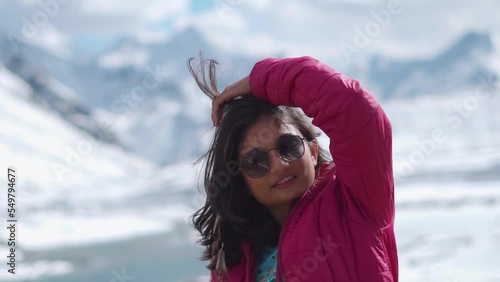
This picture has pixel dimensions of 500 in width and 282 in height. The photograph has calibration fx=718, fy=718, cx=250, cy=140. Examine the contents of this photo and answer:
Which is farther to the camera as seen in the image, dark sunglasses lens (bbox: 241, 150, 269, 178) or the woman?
dark sunglasses lens (bbox: 241, 150, 269, 178)

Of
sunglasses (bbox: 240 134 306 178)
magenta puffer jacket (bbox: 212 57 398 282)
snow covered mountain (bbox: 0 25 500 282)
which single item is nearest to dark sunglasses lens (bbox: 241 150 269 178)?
sunglasses (bbox: 240 134 306 178)

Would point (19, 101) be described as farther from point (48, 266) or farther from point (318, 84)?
point (318, 84)

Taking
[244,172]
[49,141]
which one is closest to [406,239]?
[244,172]

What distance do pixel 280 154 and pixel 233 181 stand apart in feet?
0.69

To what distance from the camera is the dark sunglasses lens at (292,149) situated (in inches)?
80.6

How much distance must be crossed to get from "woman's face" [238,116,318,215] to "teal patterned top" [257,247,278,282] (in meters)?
0.13

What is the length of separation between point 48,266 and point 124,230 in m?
20.6

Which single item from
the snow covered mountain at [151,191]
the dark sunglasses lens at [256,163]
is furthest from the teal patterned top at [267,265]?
the snow covered mountain at [151,191]

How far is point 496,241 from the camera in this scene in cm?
1869

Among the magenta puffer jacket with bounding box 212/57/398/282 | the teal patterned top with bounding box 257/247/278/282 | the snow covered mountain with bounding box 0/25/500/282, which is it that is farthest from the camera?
the snow covered mountain with bounding box 0/25/500/282

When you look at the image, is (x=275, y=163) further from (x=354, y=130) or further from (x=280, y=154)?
(x=354, y=130)

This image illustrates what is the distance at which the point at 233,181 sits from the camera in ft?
7.16

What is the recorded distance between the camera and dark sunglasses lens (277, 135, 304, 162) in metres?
2.05

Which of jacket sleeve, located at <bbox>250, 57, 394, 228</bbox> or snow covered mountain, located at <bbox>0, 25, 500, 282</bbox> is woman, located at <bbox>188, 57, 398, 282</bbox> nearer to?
jacket sleeve, located at <bbox>250, 57, 394, 228</bbox>
